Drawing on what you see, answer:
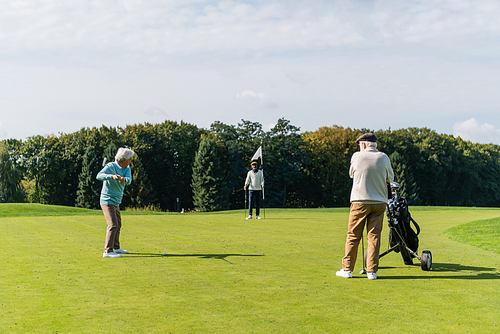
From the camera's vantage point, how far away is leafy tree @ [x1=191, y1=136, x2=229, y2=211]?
190 feet

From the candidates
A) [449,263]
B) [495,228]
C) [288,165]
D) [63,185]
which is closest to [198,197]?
[288,165]

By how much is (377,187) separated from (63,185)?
62.5 metres

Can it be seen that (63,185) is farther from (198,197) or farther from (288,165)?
(288,165)

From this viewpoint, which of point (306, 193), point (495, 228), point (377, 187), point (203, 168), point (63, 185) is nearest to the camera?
point (377, 187)

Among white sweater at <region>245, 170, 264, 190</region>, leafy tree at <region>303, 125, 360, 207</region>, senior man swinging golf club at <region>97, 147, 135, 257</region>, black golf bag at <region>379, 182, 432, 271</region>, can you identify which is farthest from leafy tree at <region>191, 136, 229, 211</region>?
black golf bag at <region>379, 182, 432, 271</region>

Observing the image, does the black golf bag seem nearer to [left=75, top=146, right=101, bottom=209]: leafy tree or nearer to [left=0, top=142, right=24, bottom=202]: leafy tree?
[left=75, top=146, right=101, bottom=209]: leafy tree

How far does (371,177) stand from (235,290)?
2.70 metres

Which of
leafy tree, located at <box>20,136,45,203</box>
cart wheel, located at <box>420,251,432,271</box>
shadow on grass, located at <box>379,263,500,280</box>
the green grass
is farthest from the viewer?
leafy tree, located at <box>20,136,45,203</box>

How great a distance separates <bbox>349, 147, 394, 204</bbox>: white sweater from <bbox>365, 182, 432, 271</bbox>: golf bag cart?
1.19 feet

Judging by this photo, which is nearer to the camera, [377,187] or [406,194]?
[377,187]

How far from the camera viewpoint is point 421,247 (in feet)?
32.6

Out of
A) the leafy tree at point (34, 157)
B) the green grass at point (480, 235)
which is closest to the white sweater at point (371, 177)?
the green grass at point (480, 235)

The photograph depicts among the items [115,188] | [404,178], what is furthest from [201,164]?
[115,188]

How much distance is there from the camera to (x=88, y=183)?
2296 inches
